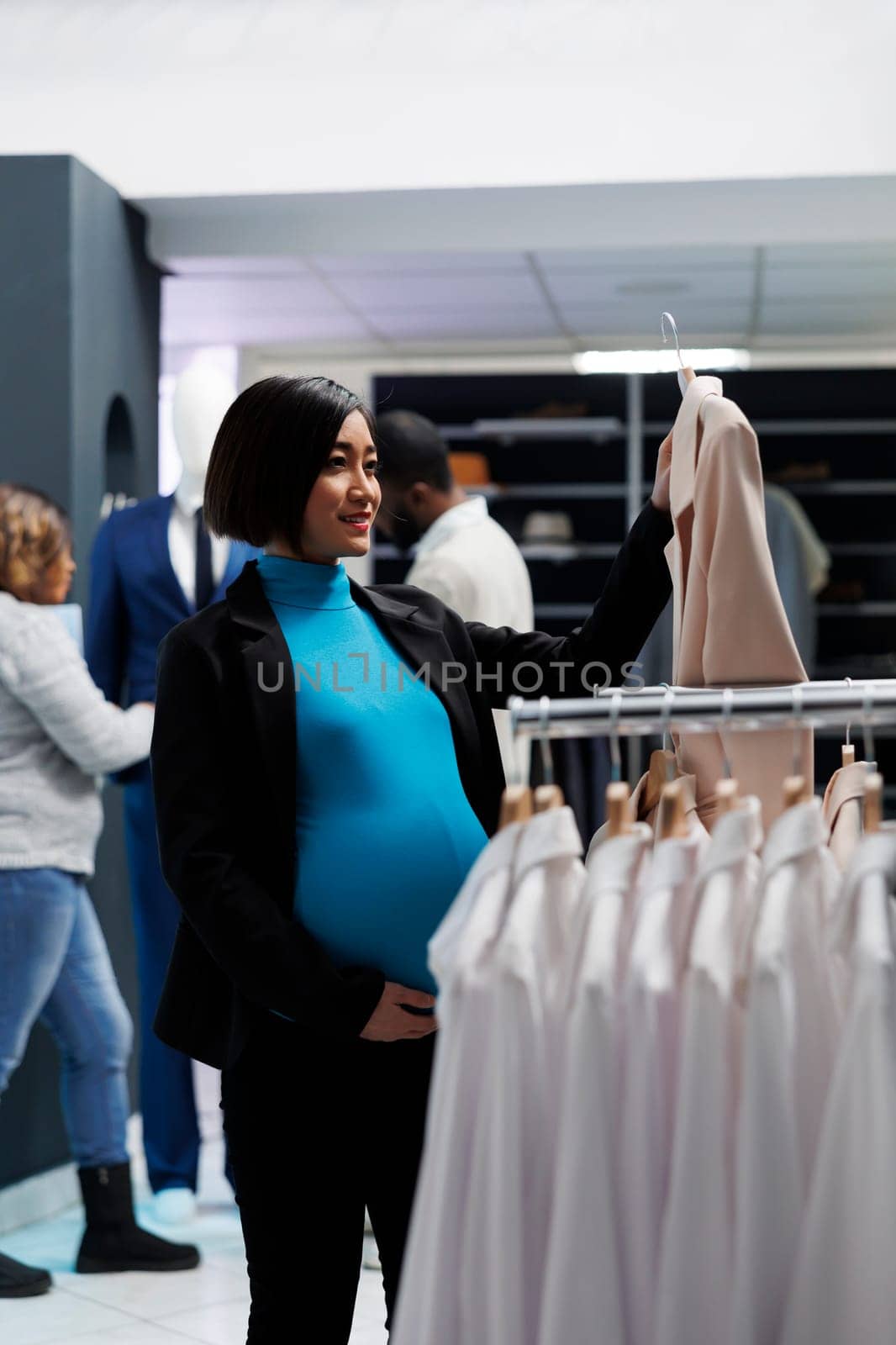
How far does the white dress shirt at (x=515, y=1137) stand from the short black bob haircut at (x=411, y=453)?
2.16 m

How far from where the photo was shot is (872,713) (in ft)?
4.09

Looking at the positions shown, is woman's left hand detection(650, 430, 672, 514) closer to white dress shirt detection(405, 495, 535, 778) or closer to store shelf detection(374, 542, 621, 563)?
white dress shirt detection(405, 495, 535, 778)

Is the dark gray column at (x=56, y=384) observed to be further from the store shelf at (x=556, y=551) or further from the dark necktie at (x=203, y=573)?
the store shelf at (x=556, y=551)

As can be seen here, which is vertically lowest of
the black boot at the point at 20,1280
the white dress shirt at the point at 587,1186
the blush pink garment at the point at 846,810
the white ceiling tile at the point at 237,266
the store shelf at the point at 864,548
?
the black boot at the point at 20,1280

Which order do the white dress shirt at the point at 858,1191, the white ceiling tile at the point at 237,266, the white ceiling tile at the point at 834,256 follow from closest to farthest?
the white dress shirt at the point at 858,1191, the white ceiling tile at the point at 237,266, the white ceiling tile at the point at 834,256

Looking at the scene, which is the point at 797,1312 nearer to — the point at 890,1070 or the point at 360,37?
the point at 890,1070

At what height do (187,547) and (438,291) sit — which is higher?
(438,291)

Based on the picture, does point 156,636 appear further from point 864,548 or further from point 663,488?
point 864,548

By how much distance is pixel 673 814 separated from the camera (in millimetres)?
1232

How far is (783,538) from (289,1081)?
5.31 metres

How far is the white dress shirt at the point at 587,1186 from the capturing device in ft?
3.56

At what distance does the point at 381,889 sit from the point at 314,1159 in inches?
11.6

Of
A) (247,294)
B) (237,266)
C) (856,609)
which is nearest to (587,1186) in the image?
(237,266)

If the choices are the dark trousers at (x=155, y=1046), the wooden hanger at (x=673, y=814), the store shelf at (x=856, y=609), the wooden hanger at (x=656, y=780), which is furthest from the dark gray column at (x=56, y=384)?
the store shelf at (x=856, y=609)
